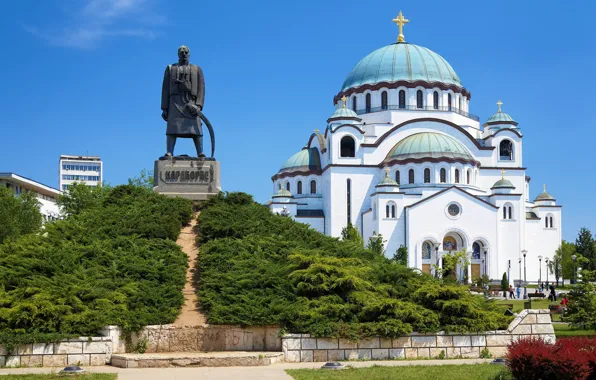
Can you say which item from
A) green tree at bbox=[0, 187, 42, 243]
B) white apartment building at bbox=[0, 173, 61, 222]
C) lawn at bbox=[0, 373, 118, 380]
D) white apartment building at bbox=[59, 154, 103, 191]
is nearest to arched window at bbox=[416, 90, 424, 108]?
white apartment building at bbox=[0, 173, 61, 222]

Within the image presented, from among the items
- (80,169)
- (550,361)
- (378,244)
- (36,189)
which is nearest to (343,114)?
(378,244)

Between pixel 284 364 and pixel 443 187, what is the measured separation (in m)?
52.0

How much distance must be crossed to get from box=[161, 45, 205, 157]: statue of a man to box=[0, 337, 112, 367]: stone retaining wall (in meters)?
9.54

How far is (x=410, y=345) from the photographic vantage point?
15102 mm

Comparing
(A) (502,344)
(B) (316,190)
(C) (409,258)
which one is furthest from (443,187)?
(A) (502,344)

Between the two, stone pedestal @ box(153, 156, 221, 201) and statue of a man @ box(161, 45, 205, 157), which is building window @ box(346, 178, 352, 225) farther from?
statue of a man @ box(161, 45, 205, 157)

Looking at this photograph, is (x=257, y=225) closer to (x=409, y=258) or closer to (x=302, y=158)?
(x=409, y=258)

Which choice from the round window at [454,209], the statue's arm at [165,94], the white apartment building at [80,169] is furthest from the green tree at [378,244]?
the white apartment building at [80,169]

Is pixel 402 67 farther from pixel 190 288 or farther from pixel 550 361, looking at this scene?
pixel 550 361

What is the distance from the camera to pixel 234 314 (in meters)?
15.5

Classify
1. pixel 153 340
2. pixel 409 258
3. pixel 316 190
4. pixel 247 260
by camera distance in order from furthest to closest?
pixel 316 190 < pixel 409 258 < pixel 247 260 < pixel 153 340

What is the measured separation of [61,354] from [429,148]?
53.7 meters

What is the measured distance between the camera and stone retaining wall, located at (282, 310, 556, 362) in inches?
579

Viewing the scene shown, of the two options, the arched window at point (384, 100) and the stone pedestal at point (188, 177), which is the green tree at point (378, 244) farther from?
the stone pedestal at point (188, 177)
